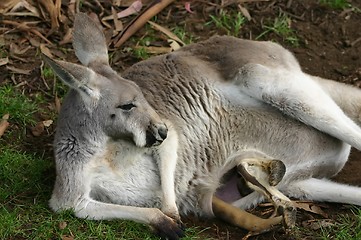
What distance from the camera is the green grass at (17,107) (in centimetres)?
621

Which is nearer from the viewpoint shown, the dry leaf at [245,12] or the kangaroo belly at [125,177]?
the kangaroo belly at [125,177]

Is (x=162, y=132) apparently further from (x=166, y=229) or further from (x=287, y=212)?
(x=287, y=212)

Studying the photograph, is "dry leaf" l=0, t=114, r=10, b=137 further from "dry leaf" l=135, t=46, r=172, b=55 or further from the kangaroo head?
"dry leaf" l=135, t=46, r=172, b=55

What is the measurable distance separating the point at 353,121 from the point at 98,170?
73.7 inches

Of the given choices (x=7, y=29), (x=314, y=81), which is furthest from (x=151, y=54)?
(x=314, y=81)

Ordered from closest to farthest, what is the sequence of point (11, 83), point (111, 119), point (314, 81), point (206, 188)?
1. point (111, 119)
2. point (206, 188)
3. point (314, 81)
4. point (11, 83)

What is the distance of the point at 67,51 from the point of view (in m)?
7.02

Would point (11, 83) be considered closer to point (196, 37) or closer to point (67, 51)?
point (67, 51)

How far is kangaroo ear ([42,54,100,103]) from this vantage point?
4.91 meters

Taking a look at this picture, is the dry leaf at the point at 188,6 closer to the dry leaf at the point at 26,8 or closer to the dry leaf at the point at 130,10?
the dry leaf at the point at 130,10

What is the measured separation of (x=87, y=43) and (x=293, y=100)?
4.49 ft

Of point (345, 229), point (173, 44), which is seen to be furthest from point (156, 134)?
point (173, 44)

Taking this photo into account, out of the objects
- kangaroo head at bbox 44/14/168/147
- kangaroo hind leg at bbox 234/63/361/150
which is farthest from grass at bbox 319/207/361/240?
kangaroo head at bbox 44/14/168/147

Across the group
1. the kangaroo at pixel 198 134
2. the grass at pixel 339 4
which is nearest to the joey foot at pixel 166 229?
the kangaroo at pixel 198 134
